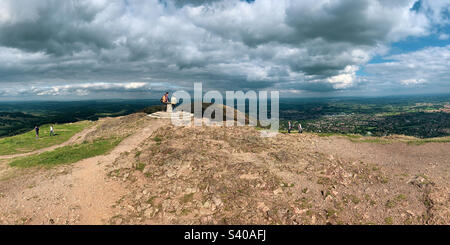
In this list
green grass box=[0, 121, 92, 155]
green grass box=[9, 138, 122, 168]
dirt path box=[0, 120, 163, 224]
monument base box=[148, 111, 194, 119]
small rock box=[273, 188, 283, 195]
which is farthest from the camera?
monument base box=[148, 111, 194, 119]

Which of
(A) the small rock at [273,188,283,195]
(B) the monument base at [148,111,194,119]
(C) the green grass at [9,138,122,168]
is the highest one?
(B) the monument base at [148,111,194,119]

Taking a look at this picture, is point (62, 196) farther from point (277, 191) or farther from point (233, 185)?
point (277, 191)

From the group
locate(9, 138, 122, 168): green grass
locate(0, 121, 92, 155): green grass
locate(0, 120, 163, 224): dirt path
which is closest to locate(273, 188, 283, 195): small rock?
locate(0, 120, 163, 224): dirt path

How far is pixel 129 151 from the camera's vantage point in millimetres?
19203

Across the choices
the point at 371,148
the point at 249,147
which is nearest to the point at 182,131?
the point at 249,147

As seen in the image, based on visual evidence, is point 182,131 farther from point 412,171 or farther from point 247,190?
point 412,171

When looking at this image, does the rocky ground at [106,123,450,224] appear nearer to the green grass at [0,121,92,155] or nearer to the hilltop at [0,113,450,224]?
the hilltop at [0,113,450,224]

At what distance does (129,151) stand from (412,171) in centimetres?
2268

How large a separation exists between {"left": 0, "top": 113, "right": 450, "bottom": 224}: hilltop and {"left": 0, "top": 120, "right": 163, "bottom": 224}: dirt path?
5cm

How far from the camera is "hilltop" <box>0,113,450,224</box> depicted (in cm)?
1059

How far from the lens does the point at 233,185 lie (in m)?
13.1

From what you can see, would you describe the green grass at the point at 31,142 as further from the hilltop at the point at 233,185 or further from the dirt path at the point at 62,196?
the dirt path at the point at 62,196

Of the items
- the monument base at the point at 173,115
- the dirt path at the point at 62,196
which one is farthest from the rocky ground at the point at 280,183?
the monument base at the point at 173,115

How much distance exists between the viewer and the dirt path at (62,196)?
10.6 m
